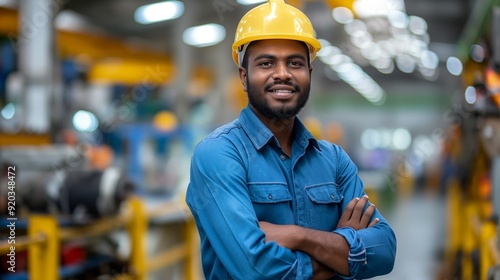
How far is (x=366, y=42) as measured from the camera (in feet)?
58.0

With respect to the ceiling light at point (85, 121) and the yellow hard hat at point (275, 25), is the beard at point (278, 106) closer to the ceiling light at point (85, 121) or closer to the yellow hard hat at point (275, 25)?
the yellow hard hat at point (275, 25)

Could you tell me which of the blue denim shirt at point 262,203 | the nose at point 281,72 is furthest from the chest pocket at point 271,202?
the nose at point 281,72

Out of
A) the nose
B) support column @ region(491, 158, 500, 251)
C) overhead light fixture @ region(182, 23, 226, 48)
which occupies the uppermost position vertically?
overhead light fixture @ region(182, 23, 226, 48)

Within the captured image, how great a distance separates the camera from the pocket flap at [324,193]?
1.96 metres

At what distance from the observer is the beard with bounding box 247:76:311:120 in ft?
6.28

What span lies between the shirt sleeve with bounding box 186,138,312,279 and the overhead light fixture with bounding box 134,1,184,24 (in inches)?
531

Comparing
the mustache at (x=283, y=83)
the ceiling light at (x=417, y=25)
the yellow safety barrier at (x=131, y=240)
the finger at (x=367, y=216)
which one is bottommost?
the yellow safety barrier at (x=131, y=240)

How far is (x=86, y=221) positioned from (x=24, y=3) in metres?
3.15

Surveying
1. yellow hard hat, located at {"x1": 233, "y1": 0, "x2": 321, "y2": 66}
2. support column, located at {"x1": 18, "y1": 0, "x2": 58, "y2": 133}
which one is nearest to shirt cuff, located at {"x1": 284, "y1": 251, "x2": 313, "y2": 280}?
yellow hard hat, located at {"x1": 233, "y1": 0, "x2": 321, "y2": 66}

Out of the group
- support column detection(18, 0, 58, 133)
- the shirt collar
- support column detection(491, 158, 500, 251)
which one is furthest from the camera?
support column detection(18, 0, 58, 133)

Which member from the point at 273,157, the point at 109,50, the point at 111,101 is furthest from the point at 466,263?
the point at 111,101

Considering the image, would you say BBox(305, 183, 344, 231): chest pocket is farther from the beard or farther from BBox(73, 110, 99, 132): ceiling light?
BBox(73, 110, 99, 132): ceiling light

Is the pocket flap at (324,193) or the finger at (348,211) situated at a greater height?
the pocket flap at (324,193)

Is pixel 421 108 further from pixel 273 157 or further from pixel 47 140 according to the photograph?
pixel 273 157
